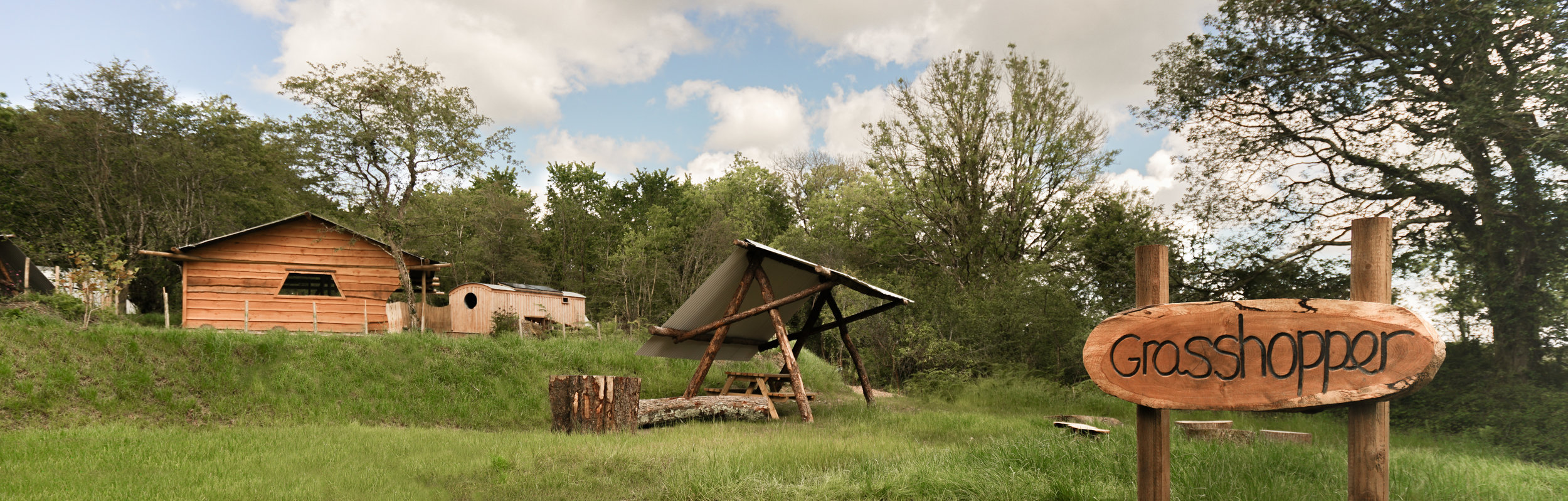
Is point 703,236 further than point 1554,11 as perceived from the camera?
Yes

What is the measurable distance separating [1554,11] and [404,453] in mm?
18307

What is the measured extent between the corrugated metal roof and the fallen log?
3.98ft

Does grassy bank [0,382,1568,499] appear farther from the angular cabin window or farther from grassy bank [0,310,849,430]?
the angular cabin window

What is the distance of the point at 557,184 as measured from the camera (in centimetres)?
4653

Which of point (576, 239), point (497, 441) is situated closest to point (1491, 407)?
point (497, 441)

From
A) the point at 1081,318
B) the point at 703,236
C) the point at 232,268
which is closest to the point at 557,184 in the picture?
the point at 703,236

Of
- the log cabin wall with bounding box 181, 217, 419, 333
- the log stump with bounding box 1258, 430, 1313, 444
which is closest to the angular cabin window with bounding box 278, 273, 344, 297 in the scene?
the log cabin wall with bounding box 181, 217, 419, 333

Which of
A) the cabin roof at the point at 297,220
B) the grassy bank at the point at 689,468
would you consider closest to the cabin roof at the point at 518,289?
the cabin roof at the point at 297,220

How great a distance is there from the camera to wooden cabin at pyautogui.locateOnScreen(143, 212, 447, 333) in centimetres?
2167

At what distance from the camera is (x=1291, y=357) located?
3.41 metres

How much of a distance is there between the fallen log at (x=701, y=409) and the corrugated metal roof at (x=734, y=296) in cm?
121

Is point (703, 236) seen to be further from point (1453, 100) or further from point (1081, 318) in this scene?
point (1453, 100)

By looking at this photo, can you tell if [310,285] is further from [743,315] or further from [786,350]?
[786,350]

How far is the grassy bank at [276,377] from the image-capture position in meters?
11.0
